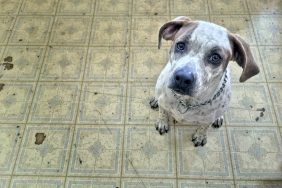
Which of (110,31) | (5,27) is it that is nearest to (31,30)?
(5,27)

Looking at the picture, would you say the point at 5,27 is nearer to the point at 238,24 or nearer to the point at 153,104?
the point at 153,104

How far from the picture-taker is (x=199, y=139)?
108 inches

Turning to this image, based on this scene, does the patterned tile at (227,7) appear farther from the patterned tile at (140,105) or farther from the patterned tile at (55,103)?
the patterned tile at (55,103)

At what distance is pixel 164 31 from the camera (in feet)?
7.19

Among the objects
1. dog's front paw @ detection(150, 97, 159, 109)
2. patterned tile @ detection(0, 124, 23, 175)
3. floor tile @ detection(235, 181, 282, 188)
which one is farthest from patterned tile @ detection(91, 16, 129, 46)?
floor tile @ detection(235, 181, 282, 188)

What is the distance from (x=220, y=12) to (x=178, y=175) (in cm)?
183

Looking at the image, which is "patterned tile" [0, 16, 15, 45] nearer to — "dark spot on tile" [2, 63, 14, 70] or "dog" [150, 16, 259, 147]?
"dark spot on tile" [2, 63, 14, 70]

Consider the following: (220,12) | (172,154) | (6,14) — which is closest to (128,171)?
(172,154)

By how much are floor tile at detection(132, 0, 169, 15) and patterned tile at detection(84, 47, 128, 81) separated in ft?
1.84

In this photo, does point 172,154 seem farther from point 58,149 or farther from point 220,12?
point 220,12

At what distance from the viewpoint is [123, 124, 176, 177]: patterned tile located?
8.71 feet

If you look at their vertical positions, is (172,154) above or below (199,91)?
below

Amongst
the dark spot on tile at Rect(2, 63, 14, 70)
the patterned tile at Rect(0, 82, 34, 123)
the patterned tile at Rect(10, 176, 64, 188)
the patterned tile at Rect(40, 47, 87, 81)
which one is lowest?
the patterned tile at Rect(10, 176, 64, 188)

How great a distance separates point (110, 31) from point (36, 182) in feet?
5.39
